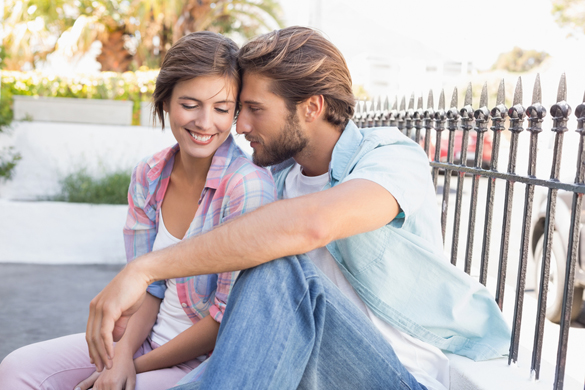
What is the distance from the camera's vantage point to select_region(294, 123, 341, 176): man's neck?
247 cm

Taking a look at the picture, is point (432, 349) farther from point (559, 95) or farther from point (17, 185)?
point (17, 185)

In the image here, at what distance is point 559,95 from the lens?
1957 mm

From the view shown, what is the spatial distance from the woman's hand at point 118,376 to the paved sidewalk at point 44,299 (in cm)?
204

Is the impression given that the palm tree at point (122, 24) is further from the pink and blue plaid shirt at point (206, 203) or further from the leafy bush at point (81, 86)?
the pink and blue plaid shirt at point (206, 203)

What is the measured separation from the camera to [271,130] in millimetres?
2453

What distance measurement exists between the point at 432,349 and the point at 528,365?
1.36ft

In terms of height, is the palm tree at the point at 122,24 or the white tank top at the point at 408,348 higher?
the palm tree at the point at 122,24

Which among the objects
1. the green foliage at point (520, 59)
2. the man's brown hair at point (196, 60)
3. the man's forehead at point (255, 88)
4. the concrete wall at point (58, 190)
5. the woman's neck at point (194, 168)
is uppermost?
the green foliage at point (520, 59)

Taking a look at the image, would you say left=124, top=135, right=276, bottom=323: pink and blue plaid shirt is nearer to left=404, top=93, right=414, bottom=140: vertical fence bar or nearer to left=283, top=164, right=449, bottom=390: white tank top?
left=283, top=164, right=449, bottom=390: white tank top

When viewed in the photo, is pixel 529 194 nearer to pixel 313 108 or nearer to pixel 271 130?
pixel 313 108

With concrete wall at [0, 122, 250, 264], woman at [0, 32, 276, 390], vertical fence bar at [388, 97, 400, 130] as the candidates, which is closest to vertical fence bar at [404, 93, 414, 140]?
vertical fence bar at [388, 97, 400, 130]

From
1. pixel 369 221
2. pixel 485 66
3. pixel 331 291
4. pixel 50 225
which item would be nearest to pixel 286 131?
pixel 369 221

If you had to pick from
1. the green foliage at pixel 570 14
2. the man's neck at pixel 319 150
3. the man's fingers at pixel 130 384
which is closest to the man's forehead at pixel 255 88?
the man's neck at pixel 319 150

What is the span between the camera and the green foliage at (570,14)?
3547cm
